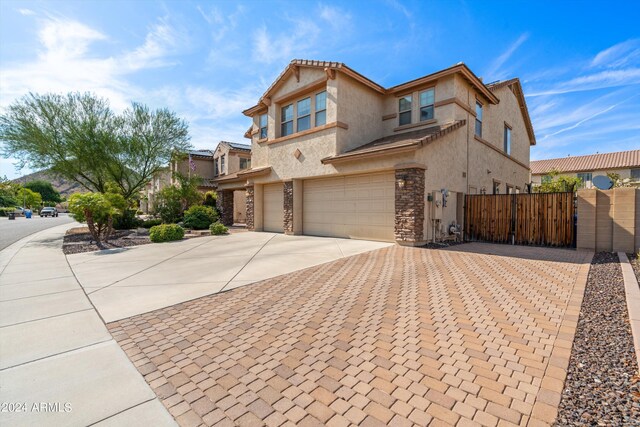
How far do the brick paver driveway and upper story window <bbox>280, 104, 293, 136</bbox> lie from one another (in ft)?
37.6

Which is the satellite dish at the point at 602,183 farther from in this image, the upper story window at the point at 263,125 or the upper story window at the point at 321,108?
the upper story window at the point at 263,125

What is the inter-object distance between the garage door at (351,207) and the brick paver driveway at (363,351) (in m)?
5.95

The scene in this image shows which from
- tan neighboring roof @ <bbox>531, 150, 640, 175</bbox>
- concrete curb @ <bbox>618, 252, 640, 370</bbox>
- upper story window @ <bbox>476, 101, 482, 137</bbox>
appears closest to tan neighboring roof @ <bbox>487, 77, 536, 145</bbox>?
upper story window @ <bbox>476, 101, 482, 137</bbox>

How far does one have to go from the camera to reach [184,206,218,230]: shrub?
18.4 metres

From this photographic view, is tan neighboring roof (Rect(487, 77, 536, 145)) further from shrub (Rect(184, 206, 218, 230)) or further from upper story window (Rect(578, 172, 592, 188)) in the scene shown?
shrub (Rect(184, 206, 218, 230))

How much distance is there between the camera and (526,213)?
11.8m

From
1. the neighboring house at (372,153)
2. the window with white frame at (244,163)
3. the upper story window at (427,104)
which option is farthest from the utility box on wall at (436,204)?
the window with white frame at (244,163)

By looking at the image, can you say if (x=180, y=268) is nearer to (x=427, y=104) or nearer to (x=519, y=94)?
(x=427, y=104)

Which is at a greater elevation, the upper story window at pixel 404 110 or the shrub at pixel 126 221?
the upper story window at pixel 404 110

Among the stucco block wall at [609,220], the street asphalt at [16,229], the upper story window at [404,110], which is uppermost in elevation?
the upper story window at [404,110]

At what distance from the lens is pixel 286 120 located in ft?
52.2

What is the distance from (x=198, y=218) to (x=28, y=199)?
62657 millimetres

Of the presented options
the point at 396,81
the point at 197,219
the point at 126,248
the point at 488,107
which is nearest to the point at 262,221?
the point at 197,219

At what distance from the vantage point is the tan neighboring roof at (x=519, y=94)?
16.5 m
